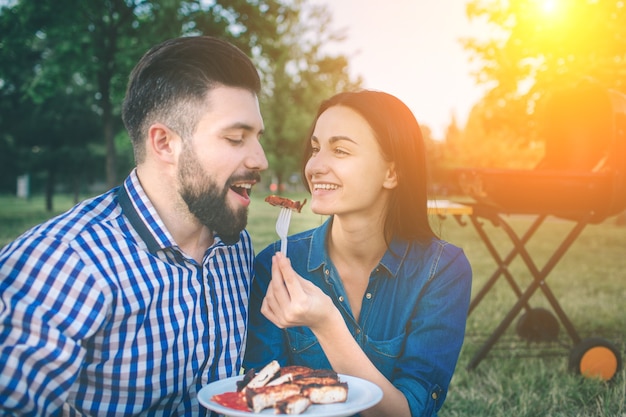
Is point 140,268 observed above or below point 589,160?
below

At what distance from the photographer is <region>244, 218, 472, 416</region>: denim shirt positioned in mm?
2355

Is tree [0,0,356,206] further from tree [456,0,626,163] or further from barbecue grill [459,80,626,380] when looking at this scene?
barbecue grill [459,80,626,380]

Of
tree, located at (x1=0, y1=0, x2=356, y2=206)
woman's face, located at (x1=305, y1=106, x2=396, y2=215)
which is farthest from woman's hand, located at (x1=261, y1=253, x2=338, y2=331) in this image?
tree, located at (x1=0, y1=0, x2=356, y2=206)

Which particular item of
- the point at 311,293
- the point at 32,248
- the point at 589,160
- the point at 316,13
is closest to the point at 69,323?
the point at 32,248

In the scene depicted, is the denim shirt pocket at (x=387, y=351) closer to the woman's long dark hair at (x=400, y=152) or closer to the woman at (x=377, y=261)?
the woman at (x=377, y=261)

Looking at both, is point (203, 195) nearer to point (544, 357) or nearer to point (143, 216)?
point (143, 216)

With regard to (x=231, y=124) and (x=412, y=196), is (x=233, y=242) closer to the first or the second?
(x=231, y=124)

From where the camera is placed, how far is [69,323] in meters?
1.76

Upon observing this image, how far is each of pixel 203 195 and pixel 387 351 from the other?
3.25 ft

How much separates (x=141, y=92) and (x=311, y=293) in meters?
0.97

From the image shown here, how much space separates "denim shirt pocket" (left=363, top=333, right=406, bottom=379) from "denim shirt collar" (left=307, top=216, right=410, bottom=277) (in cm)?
28

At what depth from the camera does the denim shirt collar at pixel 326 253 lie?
2648mm

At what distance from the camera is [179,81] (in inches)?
86.0

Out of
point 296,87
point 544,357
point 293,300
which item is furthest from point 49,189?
point 293,300
